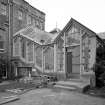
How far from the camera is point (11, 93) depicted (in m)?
9.00

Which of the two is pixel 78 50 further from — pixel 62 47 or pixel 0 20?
pixel 0 20

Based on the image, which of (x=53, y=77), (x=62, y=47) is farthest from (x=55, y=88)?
(x=62, y=47)

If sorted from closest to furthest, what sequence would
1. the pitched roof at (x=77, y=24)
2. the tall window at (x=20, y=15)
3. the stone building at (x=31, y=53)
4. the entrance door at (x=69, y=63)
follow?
the pitched roof at (x=77, y=24) → the entrance door at (x=69, y=63) → the stone building at (x=31, y=53) → the tall window at (x=20, y=15)

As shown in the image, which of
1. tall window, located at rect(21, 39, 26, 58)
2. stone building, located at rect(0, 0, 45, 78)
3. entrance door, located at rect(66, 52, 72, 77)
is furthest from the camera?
stone building, located at rect(0, 0, 45, 78)

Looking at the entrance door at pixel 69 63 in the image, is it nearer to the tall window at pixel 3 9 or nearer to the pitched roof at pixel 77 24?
the pitched roof at pixel 77 24

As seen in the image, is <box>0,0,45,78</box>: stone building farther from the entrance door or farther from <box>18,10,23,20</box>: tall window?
the entrance door

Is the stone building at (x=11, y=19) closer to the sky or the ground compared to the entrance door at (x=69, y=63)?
closer to the sky

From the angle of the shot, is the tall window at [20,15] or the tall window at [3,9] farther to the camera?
the tall window at [20,15]

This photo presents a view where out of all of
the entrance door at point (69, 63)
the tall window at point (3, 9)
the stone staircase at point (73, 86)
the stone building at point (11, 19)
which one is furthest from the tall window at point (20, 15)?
the stone staircase at point (73, 86)

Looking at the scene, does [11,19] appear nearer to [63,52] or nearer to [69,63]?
[63,52]

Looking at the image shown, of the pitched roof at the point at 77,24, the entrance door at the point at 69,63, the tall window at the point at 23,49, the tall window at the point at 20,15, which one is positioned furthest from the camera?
the tall window at the point at 20,15

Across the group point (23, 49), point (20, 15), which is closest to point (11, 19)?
point (20, 15)

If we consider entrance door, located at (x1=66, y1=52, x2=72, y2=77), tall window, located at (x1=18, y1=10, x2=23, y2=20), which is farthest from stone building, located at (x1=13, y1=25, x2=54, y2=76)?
tall window, located at (x1=18, y1=10, x2=23, y2=20)

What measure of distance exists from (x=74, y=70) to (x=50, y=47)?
12.2 ft
